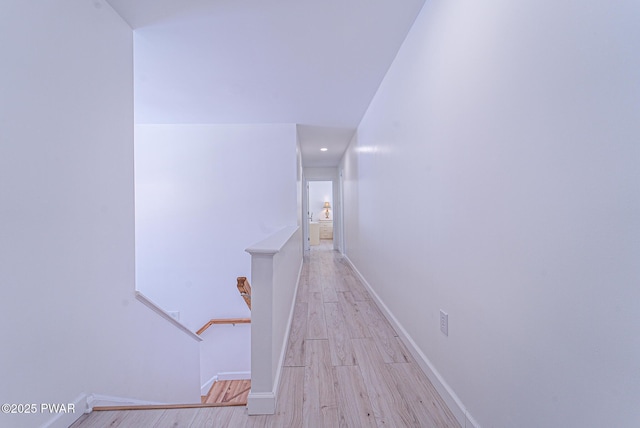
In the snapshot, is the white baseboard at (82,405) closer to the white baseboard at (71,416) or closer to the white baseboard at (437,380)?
the white baseboard at (71,416)

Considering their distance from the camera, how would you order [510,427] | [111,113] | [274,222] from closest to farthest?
[510,427]
[111,113]
[274,222]

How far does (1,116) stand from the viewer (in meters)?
1.06

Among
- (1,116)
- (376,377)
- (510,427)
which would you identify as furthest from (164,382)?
(510,427)

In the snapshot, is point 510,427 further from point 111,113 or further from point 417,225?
point 111,113

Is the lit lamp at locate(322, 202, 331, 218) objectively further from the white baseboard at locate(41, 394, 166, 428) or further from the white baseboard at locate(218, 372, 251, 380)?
the white baseboard at locate(41, 394, 166, 428)

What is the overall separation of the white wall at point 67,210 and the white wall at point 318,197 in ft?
25.7

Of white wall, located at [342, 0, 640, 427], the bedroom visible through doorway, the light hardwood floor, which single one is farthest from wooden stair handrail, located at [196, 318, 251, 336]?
the bedroom visible through doorway

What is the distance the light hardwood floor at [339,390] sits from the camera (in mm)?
1212

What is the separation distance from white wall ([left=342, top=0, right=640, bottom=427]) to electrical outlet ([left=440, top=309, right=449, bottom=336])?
0.04 m

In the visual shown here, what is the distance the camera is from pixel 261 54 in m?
2.05

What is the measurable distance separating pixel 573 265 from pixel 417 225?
3.25ft

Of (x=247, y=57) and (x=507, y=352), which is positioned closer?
(x=507, y=352)

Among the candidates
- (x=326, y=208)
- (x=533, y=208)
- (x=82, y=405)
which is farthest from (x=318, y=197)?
(x=533, y=208)

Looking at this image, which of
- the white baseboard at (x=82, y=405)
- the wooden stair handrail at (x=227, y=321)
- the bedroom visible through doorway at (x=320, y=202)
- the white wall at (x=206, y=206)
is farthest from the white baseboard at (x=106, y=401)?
the bedroom visible through doorway at (x=320, y=202)
